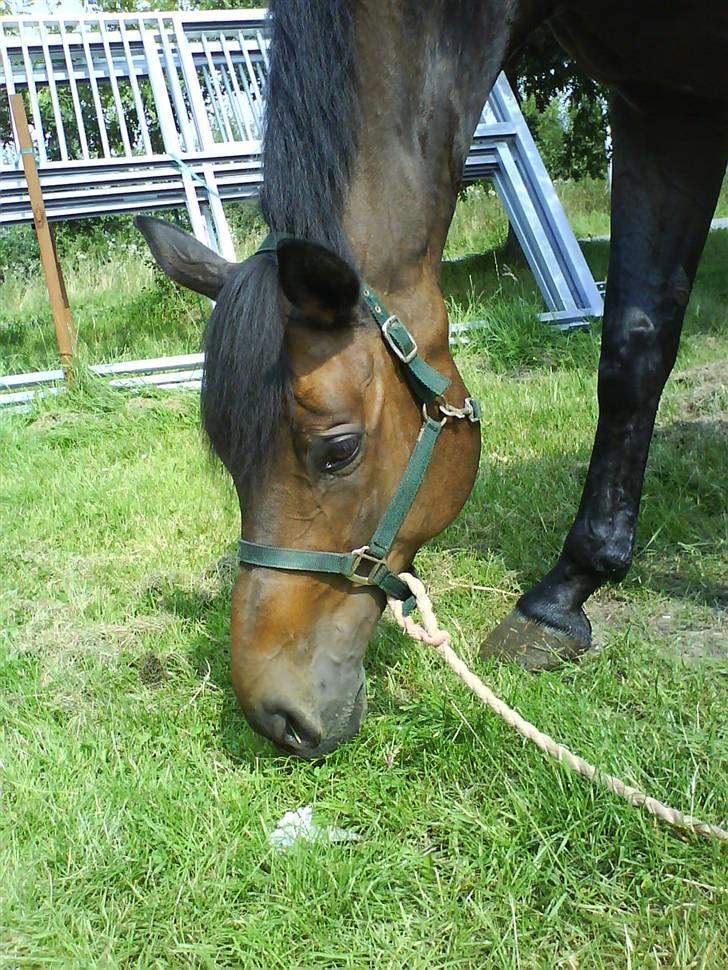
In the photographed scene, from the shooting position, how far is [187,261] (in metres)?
2.00

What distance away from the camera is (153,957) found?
5.11 feet

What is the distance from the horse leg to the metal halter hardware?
670mm

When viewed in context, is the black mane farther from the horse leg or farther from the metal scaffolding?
the metal scaffolding

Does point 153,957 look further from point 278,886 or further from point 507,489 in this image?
point 507,489

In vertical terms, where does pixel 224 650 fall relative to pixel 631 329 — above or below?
below

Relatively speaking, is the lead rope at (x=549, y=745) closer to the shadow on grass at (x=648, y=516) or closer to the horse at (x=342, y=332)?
the horse at (x=342, y=332)

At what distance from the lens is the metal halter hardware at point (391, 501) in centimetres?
182

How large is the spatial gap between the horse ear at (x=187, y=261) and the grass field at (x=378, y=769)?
50 centimetres

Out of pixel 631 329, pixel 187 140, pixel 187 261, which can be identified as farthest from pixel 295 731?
pixel 187 140

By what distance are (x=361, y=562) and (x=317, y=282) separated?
2.02ft

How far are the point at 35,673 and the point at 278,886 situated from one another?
1.23m

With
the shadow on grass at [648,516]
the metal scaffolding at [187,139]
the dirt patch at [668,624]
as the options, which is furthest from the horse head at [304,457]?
the metal scaffolding at [187,139]

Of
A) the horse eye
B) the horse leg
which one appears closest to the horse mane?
the horse eye

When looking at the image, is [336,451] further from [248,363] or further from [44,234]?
[44,234]
